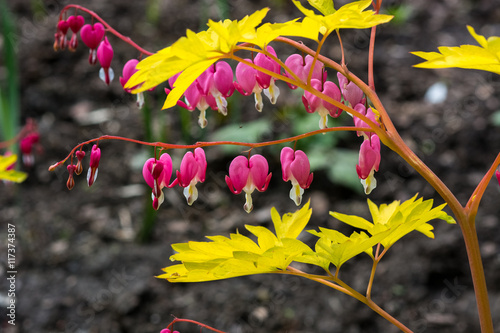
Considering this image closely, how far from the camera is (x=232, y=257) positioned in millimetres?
850

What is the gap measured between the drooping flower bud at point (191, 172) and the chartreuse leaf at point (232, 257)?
8cm

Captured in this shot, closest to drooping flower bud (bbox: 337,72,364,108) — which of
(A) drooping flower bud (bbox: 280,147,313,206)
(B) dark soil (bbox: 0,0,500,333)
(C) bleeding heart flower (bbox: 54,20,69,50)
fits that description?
(A) drooping flower bud (bbox: 280,147,313,206)

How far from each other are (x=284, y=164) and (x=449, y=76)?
3.17 m

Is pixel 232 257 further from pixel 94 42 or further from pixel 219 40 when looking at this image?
pixel 94 42

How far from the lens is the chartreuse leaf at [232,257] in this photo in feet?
2.64

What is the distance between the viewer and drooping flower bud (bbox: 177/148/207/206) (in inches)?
33.3

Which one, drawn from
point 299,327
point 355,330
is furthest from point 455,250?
point 299,327

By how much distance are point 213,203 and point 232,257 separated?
2.24 meters

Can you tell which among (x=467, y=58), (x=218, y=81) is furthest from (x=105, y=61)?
(x=467, y=58)

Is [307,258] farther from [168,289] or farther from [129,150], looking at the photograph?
[129,150]

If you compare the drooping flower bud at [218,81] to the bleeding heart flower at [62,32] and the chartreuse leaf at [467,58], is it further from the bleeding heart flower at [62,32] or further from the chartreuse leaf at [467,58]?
the bleeding heart flower at [62,32]

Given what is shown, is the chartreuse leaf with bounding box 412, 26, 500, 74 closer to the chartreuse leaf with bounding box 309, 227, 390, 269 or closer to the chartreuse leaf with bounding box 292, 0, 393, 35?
the chartreuse leaf with bounding box 292, 0, 393, 35

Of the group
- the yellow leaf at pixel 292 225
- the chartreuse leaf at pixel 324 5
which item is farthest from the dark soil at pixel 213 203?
the chartreuse leaf at pixel 324 5

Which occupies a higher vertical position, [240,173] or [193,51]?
[193,51]
